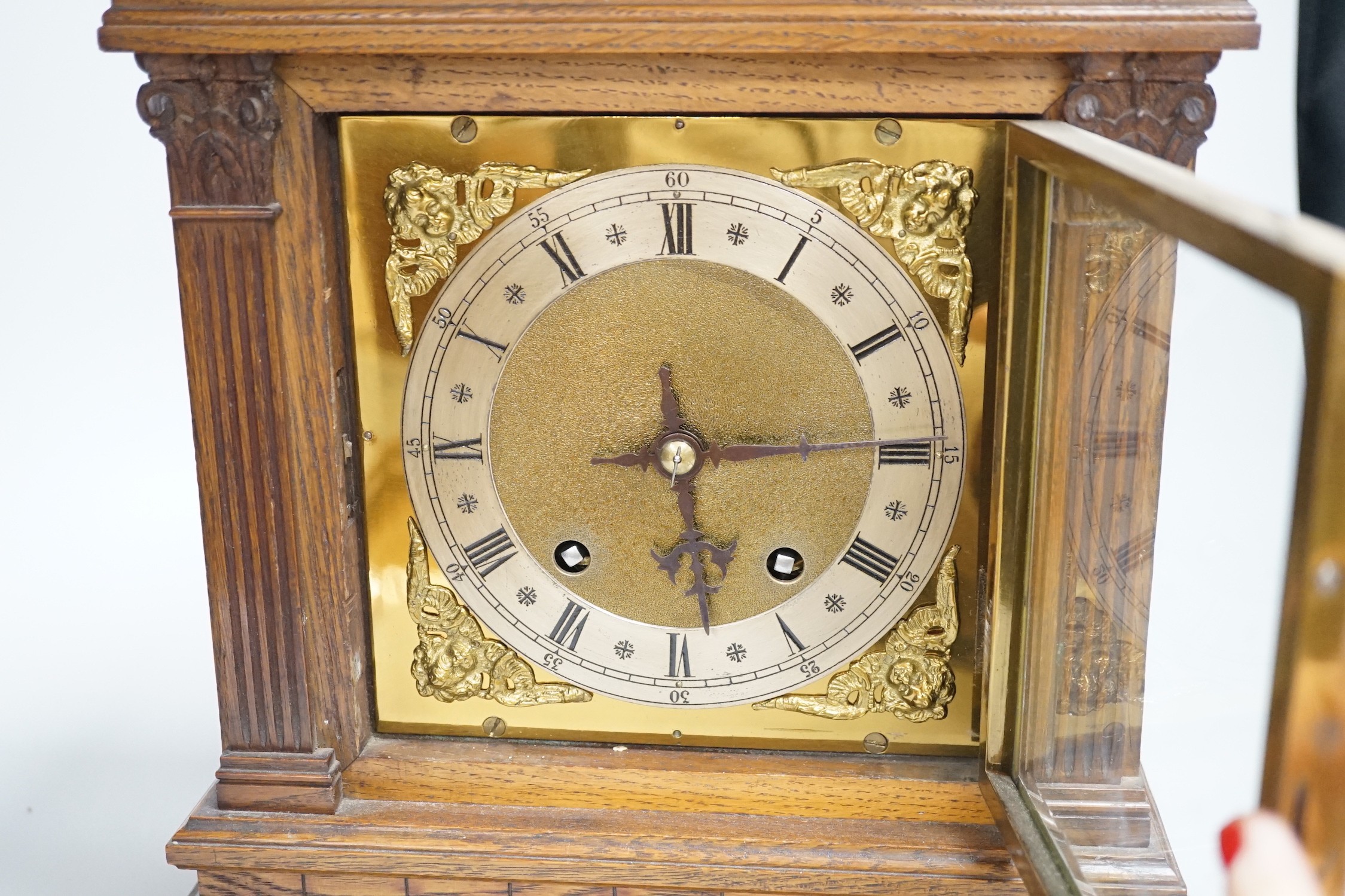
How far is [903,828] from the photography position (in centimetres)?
151

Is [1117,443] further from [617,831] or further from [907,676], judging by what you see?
[617,831]

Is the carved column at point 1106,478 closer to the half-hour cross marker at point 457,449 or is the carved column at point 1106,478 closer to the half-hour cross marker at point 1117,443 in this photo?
the half-hour cross marker at point 1117,443

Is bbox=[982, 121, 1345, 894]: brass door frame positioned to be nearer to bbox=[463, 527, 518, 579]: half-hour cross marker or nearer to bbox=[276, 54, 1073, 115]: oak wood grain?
bbox=[276, 54, 1073, 115]: oak wood grain

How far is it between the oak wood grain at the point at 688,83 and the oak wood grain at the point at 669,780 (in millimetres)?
713

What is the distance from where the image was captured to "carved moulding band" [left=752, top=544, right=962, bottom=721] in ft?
4.94

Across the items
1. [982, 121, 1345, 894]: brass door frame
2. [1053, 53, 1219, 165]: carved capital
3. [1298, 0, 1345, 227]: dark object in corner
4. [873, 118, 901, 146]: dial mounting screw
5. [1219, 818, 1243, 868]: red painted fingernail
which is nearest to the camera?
[982, 121, 1345, 894]: brass door frame

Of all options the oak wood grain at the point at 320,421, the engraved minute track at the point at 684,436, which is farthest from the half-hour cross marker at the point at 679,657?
the oak wood grain at the point at 320,421

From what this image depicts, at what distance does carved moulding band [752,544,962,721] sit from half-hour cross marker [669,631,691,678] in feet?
0.29

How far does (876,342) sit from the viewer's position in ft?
4.74

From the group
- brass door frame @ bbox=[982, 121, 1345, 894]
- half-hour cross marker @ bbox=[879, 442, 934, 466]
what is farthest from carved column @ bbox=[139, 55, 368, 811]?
brass door frame @ bbox=[982, 121, 1345, 894]

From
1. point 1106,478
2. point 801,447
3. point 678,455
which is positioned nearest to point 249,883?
point 678,455

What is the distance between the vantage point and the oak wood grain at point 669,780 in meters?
1.53

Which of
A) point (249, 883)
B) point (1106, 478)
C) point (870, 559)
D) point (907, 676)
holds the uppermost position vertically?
point (1106, 478)

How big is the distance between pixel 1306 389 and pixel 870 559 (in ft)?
2.51
